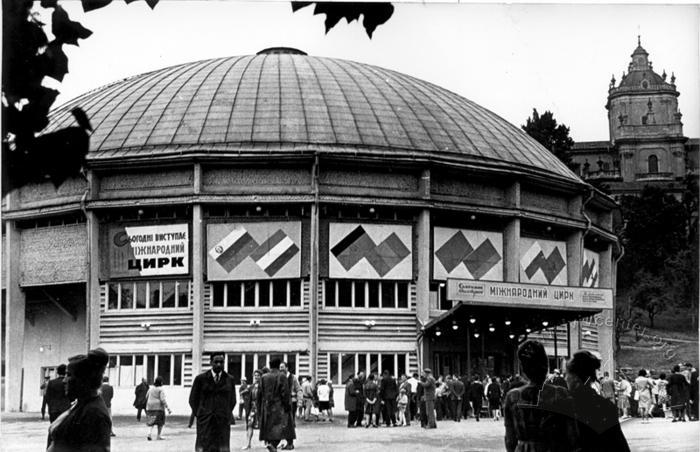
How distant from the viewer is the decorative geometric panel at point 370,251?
139ft

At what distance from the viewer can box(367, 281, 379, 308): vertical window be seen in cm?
4284

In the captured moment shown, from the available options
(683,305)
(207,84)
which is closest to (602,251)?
(683,305)

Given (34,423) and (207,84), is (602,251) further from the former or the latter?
(34,423)

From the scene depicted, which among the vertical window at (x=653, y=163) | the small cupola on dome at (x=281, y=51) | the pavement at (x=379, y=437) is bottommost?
the pavement at (x=379, y=437)

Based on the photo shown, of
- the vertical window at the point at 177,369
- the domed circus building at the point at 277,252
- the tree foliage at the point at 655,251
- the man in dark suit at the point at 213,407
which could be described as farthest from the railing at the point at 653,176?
the man in dark suit at the point at 213,407

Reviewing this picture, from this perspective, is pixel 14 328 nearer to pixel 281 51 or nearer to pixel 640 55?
pixel 281 51

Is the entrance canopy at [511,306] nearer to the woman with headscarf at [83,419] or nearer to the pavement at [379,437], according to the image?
the pavement at [379,437]

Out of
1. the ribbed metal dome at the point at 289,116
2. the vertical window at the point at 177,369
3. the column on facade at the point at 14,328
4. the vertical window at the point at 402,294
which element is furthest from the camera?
the column on facade at the point at 14,328

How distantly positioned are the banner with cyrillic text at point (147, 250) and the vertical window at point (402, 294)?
28.6ft

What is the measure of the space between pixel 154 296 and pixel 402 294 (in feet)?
33.4

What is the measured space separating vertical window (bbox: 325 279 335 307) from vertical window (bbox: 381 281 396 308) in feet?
7.00

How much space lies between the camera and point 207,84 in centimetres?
4912

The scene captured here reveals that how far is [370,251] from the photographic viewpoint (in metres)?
→ 42.6

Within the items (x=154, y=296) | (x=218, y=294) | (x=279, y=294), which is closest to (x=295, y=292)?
(x=279, y=294)
